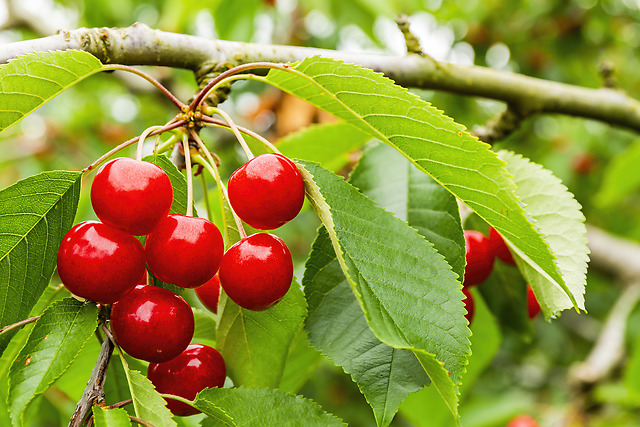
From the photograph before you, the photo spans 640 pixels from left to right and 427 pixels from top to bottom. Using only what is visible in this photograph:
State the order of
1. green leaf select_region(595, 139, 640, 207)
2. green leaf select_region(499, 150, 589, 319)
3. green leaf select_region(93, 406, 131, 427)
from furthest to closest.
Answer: green leaf select_region(595, 139, 640, 207)
green leaf select_region(499, 150, 589, 319)
green leaf select_region(93, 406, 131, 427)

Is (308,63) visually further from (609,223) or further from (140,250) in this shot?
(609,223)

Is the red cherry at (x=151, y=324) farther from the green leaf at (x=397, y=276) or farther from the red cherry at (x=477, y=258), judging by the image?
the red cherry at (x=477, y=258)

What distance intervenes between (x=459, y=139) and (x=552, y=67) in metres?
4.37

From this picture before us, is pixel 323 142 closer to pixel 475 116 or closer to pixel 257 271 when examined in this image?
pixel 257 271

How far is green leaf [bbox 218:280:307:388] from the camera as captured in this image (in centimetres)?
115

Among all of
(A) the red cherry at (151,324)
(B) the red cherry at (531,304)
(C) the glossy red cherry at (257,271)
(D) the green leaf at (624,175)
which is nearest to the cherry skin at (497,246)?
(B) the red cherry at (531,304)

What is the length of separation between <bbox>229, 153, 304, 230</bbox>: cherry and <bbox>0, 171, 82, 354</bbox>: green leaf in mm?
291

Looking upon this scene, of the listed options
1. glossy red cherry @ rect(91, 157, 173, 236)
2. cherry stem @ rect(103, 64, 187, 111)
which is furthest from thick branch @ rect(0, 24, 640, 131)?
glossy red cherry @ rect(91, 157, 173, 236)

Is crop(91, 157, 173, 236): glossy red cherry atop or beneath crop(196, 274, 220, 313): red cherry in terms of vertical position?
atop

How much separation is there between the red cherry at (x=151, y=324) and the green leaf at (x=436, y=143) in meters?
0.44

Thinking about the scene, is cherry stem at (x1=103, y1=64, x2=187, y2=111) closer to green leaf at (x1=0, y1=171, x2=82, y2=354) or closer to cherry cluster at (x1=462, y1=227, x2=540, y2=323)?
green leaf at (x1=0, y1=171, x2=82, y2=354)

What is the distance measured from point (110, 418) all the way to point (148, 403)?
0.08m

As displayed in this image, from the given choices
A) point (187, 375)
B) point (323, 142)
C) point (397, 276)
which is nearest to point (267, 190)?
point (397, 276)

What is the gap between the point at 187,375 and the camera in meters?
1.04
